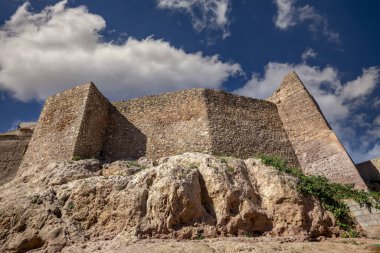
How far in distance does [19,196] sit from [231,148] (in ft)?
28.1

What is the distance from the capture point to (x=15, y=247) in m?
7.41

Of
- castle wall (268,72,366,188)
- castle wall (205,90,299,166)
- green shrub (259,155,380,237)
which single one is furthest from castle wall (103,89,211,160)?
castle wall (268,72,366,188)

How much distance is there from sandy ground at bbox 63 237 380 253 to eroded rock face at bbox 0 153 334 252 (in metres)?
0.35

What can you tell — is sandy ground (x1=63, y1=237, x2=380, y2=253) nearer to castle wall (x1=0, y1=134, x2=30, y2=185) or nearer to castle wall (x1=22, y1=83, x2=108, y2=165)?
castle wall (x1=22, y1=83, x2=108, y2=165)

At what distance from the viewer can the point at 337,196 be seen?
33.8 feet

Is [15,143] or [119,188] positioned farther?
[15,143]

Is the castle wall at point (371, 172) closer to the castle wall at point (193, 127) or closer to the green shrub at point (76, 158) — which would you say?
the castle wall at point (193, 127)

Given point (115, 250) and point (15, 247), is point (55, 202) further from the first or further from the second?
point (115, 250)

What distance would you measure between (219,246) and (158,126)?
26.7ft

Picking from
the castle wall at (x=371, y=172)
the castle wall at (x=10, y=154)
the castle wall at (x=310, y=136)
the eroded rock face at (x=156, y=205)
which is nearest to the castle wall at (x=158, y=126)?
the eroded rock face at (x=156, y=205)

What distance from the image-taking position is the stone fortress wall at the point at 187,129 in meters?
12.6

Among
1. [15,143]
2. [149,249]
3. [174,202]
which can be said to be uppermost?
[15,143]

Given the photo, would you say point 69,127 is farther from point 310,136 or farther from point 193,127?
point 310,136

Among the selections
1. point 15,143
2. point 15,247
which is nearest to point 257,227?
point 15,247
